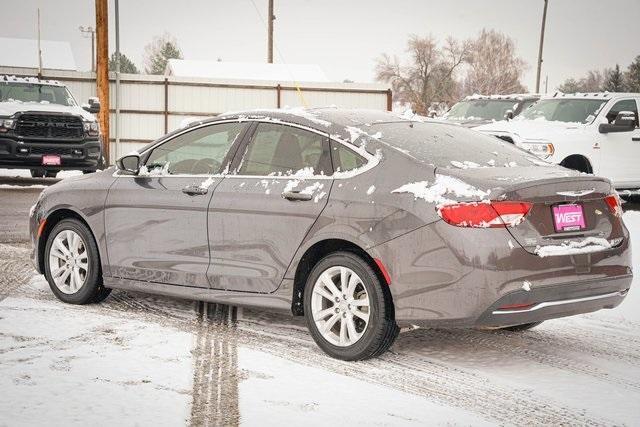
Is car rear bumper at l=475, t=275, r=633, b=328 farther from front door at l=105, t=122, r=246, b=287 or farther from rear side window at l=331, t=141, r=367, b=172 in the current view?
front door at l=105, t=122, r=246, b=287

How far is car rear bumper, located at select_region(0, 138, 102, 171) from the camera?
1741cm

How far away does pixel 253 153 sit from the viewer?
6.45 meters

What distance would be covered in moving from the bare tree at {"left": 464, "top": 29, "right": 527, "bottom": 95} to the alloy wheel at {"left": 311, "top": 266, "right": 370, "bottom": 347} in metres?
88.6

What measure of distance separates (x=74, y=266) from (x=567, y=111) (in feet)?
36.5

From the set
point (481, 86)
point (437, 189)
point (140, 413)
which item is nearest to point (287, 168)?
point (437, 189)

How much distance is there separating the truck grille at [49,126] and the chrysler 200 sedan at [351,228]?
432 inches

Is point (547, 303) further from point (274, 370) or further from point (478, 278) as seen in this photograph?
point (274, 370)

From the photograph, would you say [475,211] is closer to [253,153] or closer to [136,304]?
[253,153]

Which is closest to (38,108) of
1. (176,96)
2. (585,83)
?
(176,96)

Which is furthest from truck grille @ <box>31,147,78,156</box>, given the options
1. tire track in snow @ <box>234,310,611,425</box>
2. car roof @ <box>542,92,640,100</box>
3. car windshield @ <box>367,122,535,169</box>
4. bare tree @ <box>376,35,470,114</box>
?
bare tree @ <box>376,35,470,114</box>

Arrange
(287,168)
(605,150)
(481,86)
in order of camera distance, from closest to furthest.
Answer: (287,168) → (605,150) → (481,86)

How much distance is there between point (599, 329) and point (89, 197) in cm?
397

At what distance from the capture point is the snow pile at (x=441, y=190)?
5.26 m

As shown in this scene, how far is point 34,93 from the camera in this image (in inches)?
758
